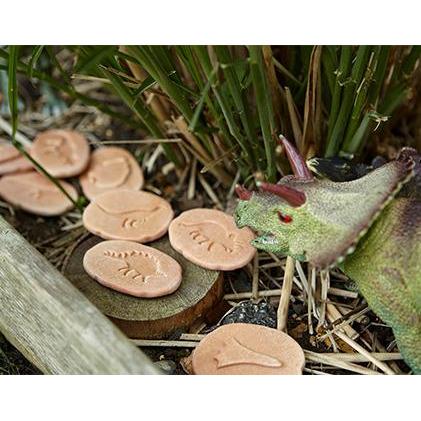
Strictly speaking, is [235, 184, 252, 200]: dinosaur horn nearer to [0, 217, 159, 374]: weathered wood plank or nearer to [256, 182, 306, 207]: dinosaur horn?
[256, 182, 306, 207]: dinosaur horn

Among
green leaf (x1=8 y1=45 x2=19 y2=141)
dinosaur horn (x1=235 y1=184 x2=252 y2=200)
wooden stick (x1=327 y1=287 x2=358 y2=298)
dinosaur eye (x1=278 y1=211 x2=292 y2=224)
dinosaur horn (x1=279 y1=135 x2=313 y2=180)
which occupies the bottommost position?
wooden stick (x1=327 y1=287 x2=358 y2=298)

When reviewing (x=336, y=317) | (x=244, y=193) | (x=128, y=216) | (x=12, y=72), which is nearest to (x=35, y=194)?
(x=128, y=216)

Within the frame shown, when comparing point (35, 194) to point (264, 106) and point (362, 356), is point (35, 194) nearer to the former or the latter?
point (264, 106)

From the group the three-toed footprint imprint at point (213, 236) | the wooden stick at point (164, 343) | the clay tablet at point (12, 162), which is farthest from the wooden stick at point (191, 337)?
the clay tablet at point (12, 162)

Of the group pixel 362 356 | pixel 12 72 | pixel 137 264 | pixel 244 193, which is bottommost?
pixel 362 356

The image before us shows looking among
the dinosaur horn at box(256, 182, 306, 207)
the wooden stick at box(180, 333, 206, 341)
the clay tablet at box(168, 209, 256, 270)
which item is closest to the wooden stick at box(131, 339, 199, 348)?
the wooden stick at box(180, 333, 206, 341)

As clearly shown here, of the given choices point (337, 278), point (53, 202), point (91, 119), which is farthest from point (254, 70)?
point (91, 119)

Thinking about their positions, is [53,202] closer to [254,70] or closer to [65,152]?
[65,152]
